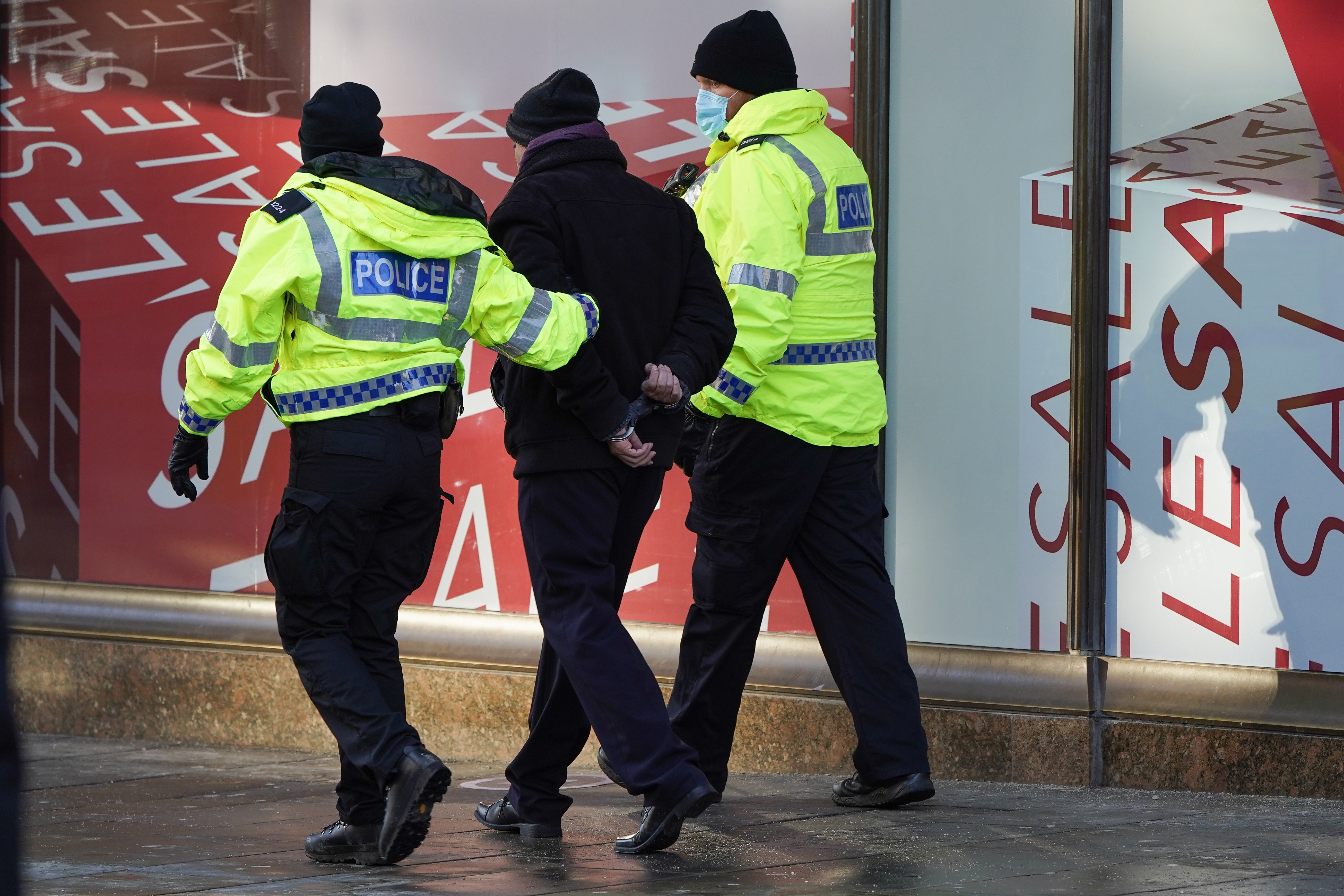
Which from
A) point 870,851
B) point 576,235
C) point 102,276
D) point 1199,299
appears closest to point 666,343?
point 576,235

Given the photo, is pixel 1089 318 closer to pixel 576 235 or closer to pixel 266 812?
pixel 576 235

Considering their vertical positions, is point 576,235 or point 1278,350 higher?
point 576,235

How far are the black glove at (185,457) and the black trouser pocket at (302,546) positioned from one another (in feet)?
0.71

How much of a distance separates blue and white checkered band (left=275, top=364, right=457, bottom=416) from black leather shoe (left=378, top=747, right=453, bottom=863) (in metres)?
0.78

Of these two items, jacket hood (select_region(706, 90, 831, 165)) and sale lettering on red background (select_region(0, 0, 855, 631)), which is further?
sale lettering on red background (select_region(0, 0, 855, 631))

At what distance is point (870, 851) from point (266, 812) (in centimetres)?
173

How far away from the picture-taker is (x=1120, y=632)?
17.2 feet

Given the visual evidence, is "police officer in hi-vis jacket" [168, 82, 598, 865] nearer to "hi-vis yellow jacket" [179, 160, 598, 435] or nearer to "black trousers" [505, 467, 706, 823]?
"hi-vis yellow jacket" [179, 160, 598, 435]

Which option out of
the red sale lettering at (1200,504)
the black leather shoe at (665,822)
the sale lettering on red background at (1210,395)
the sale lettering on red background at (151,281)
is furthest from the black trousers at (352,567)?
the red sale lettering at (1200,504)

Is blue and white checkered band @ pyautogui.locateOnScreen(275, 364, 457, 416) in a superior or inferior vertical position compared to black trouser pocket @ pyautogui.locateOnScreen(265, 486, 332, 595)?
superior

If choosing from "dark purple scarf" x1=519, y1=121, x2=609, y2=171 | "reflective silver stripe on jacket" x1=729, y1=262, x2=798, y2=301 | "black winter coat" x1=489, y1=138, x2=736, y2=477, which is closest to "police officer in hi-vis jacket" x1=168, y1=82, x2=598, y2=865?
"black winter coat" x1=489, y1=138, x2=736, y2=477

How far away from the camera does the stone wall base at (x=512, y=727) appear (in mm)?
4988

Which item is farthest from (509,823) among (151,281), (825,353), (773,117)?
(151,281)

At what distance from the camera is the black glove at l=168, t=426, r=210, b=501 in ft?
13.6
